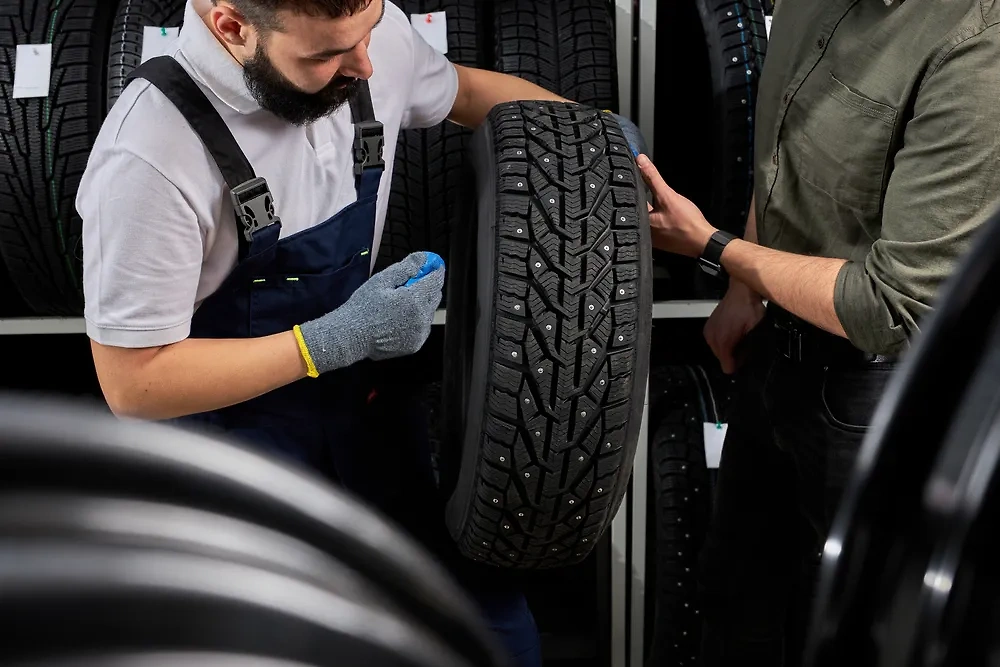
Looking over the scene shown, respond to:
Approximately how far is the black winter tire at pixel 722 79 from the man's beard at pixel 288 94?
2.72 feet

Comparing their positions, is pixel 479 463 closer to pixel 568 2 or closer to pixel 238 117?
pixel 238 117

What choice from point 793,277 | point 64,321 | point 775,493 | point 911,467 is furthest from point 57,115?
point 911,467

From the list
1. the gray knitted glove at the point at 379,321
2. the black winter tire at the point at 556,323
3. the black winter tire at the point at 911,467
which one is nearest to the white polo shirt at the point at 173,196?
the gray knitted glove at the point at 379,321

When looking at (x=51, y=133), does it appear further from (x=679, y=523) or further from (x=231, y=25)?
(x=679, y=523)

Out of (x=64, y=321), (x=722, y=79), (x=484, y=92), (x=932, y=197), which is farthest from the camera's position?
(x=64, y=321)

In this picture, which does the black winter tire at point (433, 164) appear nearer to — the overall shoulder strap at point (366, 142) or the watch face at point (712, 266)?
the overall shoulder strap at point (366, 142)

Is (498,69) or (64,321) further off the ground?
(498,69)

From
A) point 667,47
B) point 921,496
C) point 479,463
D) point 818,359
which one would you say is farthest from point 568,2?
point 921,496

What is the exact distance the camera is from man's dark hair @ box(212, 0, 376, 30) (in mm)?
1220

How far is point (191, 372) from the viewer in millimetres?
1351

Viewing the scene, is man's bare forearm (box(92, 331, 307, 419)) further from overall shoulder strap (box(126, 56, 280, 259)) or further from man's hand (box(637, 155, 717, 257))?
man's hand (box(637, 155, 717, 257))

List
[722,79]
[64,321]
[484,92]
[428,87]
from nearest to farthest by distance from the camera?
[428,87] < [484,92] < [722,79] < [64,321]

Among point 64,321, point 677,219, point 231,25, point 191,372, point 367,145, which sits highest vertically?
point 231,25

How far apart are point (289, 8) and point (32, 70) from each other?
1.01m
